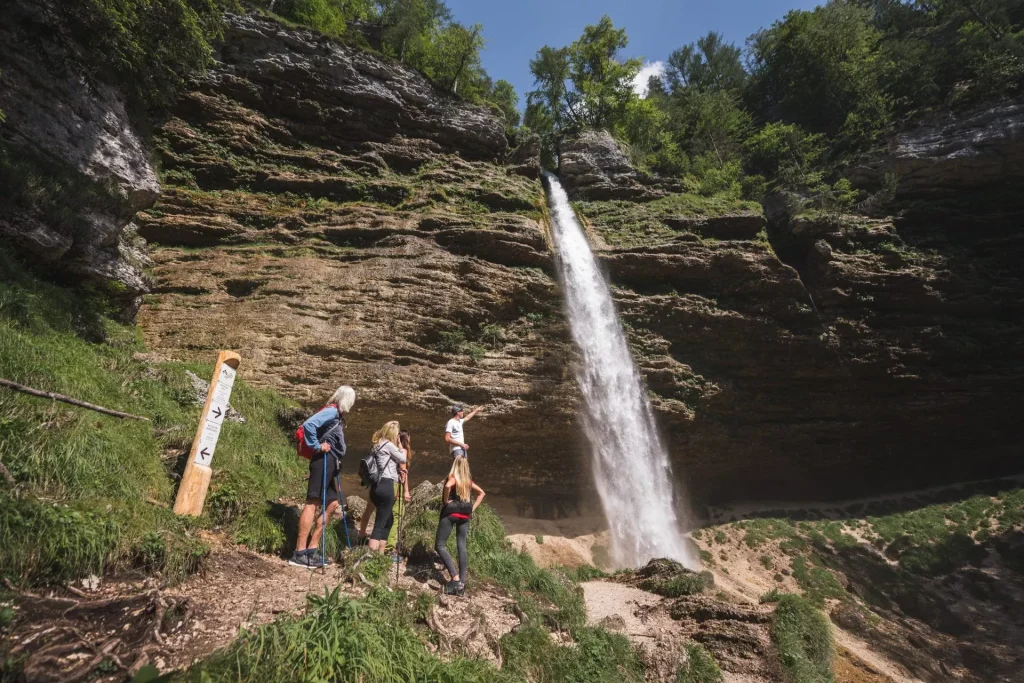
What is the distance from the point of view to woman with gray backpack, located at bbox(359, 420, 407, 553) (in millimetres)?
4977

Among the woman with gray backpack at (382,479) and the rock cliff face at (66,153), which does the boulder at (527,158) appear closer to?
the rock cliff face at (66,153)

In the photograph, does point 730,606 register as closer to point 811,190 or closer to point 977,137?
point 811,190

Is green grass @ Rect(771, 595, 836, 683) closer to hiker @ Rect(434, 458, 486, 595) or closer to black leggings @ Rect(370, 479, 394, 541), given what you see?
hiker @ Rect(434, 458, 486, 595)

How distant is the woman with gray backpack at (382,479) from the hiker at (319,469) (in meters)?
0.34

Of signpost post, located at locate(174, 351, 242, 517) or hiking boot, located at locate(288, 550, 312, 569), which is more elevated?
signpost post, located at locate(174, 351, 242, 517)

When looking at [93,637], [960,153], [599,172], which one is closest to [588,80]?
[599,172]

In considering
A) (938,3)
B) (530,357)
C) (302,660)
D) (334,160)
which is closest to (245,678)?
(302,660)

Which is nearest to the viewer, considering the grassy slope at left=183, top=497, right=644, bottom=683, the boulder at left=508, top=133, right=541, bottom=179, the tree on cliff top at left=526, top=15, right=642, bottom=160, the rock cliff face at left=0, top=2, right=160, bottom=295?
the grassy slope at left=183, top=497, right=644, bottom=683

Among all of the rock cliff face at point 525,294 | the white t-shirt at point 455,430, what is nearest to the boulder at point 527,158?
the rock cliff face at point 525,294

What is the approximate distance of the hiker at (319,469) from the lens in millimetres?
4363

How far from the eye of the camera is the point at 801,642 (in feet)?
19.2

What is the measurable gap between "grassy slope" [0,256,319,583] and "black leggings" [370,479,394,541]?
945mm

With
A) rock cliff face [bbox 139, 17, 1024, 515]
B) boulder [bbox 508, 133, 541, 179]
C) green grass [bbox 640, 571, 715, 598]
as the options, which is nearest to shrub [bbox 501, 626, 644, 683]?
green grass [bbox 640, 571, 715, 598]

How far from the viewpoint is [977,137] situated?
15711 millimetres
